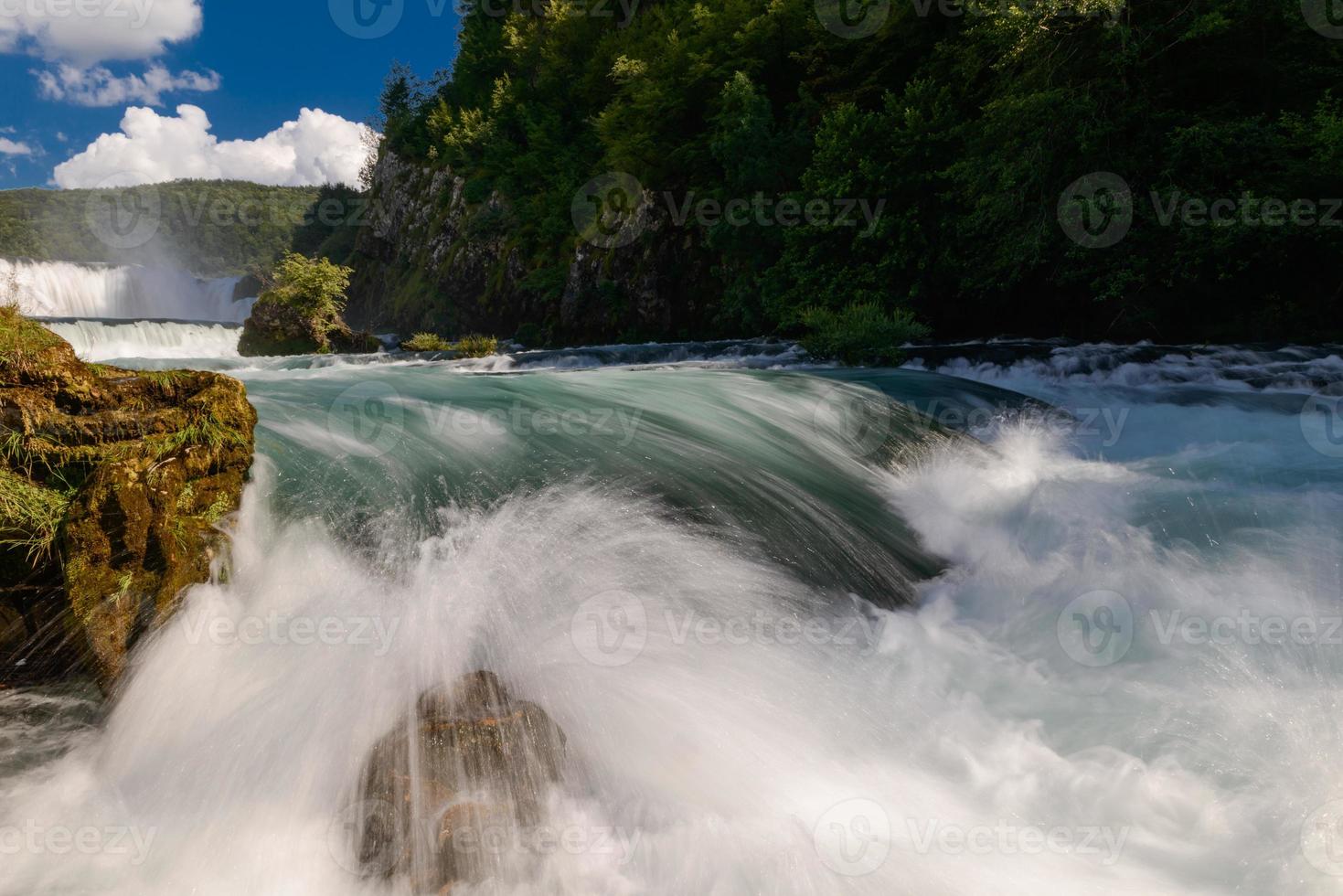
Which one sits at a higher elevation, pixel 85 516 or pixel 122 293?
pixel 122 293

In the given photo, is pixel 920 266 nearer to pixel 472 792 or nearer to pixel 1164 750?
pixel 1164 750

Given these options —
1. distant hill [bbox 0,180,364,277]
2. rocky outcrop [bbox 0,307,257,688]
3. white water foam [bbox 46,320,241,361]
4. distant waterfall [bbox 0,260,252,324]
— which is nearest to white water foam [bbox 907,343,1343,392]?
rocky outcrop [bbox 0,307,257,688]

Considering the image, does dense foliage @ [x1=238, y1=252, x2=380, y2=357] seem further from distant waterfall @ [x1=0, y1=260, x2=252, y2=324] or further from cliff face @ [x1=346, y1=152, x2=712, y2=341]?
distant waterfall @ [x1=0, y1=260, x2=252, y2=324]

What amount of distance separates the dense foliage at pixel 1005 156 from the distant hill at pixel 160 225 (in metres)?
67.7

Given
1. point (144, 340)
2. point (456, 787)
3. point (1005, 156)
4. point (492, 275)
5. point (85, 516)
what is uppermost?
point (1005, 156)

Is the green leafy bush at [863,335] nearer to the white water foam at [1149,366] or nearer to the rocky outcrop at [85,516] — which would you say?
the white water foam at [1149,366]

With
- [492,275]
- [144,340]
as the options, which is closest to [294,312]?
[144,340]

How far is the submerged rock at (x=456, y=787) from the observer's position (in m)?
2.20

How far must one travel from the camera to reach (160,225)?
78.9 meters

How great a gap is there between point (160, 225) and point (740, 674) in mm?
103830

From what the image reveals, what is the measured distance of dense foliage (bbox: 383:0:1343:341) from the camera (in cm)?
967

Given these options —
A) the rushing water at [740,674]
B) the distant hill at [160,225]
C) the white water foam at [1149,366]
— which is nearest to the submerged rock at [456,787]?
the rushing water at [740,674]

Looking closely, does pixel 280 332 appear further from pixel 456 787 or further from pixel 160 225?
pixel 160 225

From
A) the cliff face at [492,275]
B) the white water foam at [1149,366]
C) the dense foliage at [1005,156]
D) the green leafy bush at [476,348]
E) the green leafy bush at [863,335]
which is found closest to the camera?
the white water foam at [1149,366]
